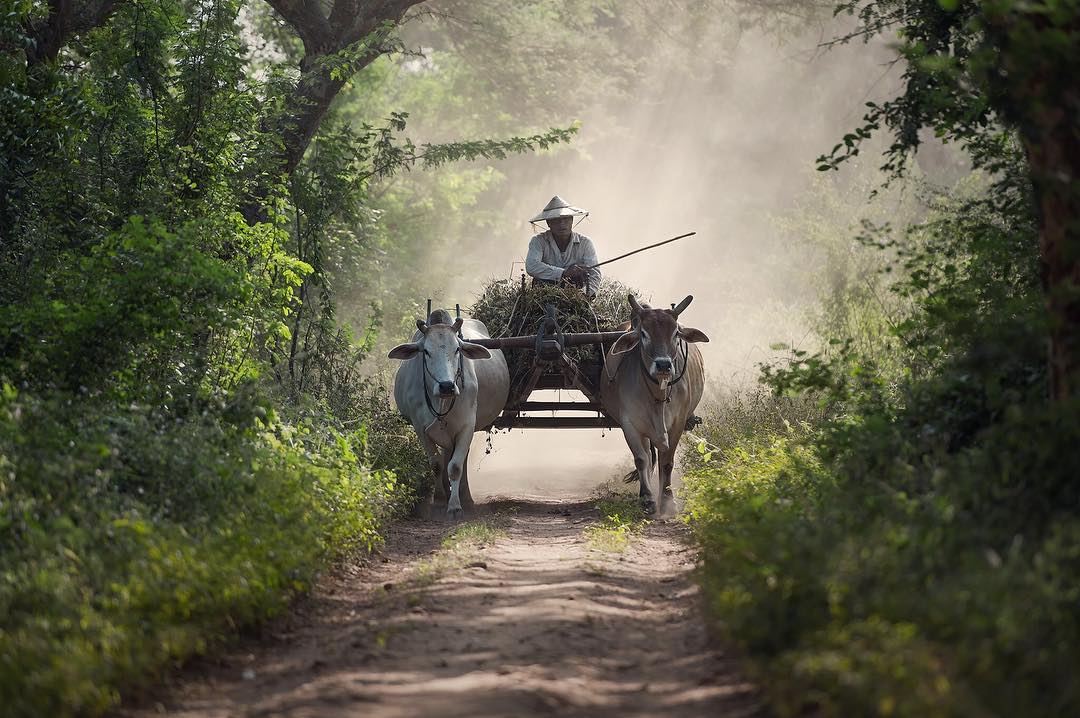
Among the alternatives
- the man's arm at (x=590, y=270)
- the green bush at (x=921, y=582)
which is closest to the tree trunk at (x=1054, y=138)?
the green bush at (x=921, y=582)

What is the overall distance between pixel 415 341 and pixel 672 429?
246cm

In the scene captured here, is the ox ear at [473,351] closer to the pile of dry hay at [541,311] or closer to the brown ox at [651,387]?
the pile of dry hay at [541,311]

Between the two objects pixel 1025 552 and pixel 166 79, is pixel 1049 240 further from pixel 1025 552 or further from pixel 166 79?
pixel 166 79

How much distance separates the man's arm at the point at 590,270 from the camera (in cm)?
1170

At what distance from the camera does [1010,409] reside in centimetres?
523

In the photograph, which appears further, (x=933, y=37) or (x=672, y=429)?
(x=672, y=429)

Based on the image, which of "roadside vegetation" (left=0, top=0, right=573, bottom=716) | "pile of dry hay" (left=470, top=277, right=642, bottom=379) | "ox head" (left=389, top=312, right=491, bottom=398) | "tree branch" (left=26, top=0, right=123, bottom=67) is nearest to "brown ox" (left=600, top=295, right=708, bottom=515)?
"pile of dry hay" (left=470, top=277, right=642, bottom=379)

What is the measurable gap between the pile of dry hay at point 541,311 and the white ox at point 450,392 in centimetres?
25

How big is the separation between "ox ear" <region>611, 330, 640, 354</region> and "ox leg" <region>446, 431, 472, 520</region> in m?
1.51

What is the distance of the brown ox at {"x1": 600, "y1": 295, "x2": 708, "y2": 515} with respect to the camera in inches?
408

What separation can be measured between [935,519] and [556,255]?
755cm

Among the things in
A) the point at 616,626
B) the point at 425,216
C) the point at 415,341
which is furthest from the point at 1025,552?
the point at 425,216

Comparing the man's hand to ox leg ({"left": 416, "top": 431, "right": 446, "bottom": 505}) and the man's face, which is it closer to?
the man's face

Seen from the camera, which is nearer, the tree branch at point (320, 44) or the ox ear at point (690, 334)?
the ox ear at point (690, 334)
